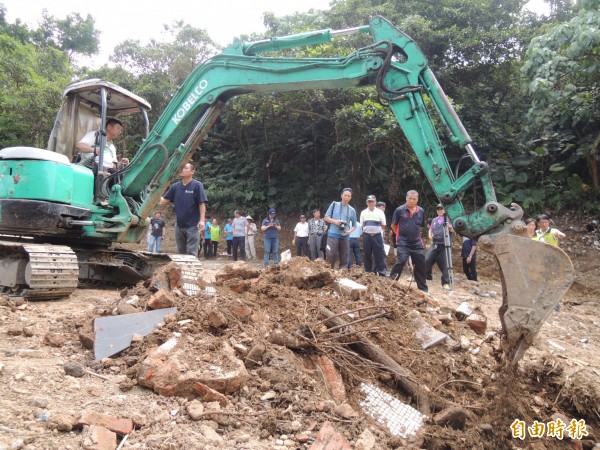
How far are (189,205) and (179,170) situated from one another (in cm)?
69

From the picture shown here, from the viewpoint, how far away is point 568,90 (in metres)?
11.1

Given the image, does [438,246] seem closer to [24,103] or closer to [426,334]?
[426,334]

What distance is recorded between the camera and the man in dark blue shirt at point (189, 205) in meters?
6.41

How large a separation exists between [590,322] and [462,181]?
5.09 m

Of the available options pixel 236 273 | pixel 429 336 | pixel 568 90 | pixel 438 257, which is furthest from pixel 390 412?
pixel 568 90

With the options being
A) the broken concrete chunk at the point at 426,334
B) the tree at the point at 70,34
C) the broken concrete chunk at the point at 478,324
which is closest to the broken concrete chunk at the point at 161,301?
the broken concrete chunk at the point at 426,334

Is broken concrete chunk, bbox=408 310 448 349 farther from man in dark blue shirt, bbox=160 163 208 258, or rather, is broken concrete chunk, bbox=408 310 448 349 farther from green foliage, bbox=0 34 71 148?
green foliage, bbox=0 34 71 148

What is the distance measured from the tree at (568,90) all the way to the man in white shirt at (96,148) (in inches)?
322

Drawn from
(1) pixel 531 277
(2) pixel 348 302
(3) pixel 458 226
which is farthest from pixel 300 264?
(1) pixel 531 277

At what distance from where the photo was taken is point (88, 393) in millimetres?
2723

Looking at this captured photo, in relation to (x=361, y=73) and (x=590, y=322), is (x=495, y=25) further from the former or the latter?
(x=361, y=73)

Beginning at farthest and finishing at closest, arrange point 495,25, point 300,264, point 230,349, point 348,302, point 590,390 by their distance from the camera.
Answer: point 495,25 < point 300,264 < point 348,302 < point 590,390 < point 230,349

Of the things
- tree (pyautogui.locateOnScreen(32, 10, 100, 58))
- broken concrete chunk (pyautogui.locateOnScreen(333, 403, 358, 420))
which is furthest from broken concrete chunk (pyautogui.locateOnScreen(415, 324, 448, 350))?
tree (pyautogui.locateOnScreen(32, 10, 100, 58))

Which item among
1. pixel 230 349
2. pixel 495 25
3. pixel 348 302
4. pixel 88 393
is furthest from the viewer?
pixel 495 25
